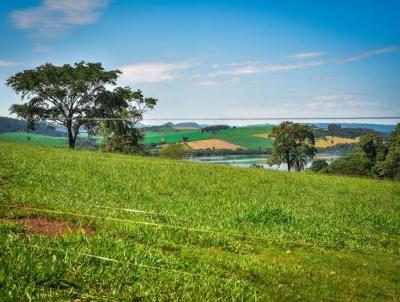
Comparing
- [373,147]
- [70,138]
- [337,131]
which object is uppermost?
[337,131]

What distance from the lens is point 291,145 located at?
303ft

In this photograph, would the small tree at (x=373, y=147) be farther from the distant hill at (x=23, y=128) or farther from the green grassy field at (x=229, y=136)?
the distant hill at (x=23, y=128)

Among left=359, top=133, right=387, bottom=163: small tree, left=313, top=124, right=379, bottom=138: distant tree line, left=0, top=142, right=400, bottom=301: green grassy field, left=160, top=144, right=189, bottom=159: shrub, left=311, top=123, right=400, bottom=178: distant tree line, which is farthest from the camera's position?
left=160, top=144, right=189, bottom=159: shrub

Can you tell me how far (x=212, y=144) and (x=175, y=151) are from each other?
35.7 metres

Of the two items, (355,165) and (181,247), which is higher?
(181,247)

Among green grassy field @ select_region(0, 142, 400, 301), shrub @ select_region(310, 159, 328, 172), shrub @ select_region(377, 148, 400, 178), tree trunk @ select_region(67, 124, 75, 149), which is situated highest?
tree trunk @ select_region(67, 124, 75, 149)

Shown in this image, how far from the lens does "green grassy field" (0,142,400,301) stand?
6.32 meters

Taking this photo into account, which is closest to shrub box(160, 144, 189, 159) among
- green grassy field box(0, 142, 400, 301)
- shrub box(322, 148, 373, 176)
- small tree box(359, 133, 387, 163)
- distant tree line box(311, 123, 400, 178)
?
shrub box(322, 148, 373, 176)

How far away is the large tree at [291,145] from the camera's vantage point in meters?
91.1

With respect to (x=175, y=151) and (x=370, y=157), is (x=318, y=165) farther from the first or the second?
(x=175, y=151)

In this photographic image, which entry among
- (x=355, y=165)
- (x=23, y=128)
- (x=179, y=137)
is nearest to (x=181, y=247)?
(x=179, y=137)

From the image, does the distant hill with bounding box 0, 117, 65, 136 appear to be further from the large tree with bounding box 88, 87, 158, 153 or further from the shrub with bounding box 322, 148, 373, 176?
the shrub with bounding box 322, 148, 373, 176

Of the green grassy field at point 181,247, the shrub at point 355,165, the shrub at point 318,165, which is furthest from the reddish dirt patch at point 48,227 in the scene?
the shrub at point 318,165

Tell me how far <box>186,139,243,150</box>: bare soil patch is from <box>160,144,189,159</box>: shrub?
21.5m
